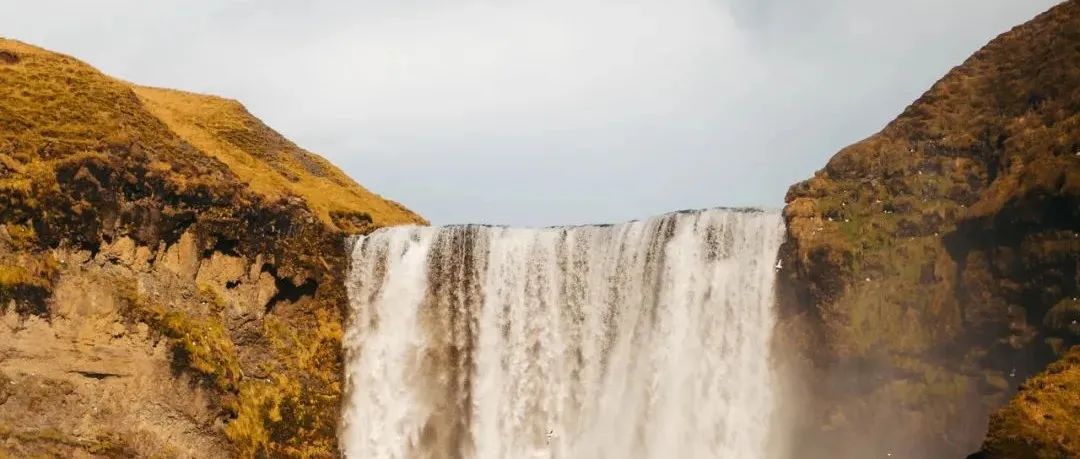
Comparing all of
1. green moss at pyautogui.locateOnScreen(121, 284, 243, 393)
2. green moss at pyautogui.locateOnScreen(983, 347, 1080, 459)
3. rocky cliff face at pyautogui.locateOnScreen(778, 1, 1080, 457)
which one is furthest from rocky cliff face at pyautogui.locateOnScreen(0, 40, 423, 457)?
green moss at pyautogui.locateOnScreen(983, 347, 1080, 459)

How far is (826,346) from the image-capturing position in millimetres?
32781

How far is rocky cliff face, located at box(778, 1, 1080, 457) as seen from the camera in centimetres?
2848

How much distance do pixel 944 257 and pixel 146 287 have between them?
2867 cm

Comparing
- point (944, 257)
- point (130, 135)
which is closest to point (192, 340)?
point (130, 135)

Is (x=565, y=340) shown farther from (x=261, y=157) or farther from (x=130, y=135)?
(x=130, y=135)

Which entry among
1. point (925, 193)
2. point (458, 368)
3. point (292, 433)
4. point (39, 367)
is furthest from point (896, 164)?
point (39, 367)

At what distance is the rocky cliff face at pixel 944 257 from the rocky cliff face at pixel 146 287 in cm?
1955

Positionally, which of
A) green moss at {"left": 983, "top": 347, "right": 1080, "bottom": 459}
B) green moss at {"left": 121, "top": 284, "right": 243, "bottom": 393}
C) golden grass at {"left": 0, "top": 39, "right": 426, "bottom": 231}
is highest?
golden grass at {"left": 0, "top": 39, "right": 426, "bottom": 231}

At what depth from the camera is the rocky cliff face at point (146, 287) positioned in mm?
33281

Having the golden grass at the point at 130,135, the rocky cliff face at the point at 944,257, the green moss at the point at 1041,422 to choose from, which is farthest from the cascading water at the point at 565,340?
the green moss at the point at 1041,422

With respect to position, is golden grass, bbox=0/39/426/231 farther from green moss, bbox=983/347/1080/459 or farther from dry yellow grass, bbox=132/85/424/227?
green moss, bbox=983/347/1080/459

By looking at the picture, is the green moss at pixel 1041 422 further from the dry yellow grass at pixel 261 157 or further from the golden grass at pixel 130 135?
the dry yellow grass at pixel 261 157

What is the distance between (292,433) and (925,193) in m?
25.4

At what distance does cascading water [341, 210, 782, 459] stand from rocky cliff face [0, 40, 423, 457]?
241 centimetres
